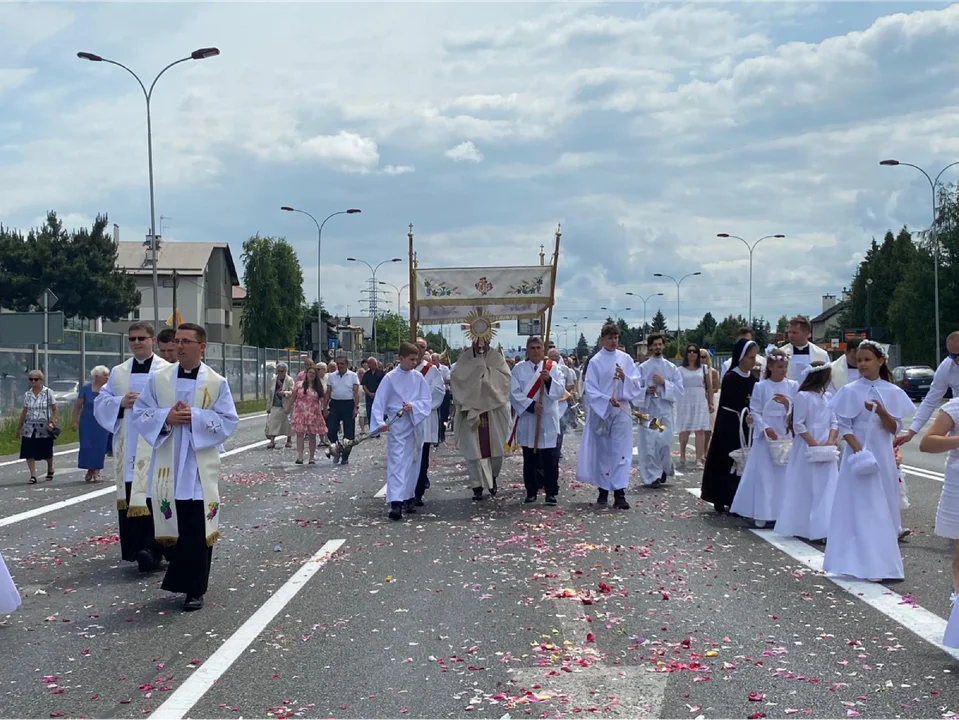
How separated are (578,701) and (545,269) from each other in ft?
34.0

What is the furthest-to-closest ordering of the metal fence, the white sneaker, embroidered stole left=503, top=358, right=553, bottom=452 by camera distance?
the metal fence, embroidered stole left=503, top=358, right=553, bottom=452, the white sneaker

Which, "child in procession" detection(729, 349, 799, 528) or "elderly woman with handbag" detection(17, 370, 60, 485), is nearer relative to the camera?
"child in procession" detection(729, 349, 799, 528)

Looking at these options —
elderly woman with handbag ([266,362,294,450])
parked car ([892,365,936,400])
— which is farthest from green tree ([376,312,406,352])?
elderly woman with handbag ([266,362,294,450])

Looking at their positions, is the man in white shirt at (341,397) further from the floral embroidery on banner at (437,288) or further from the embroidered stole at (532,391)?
the embroidered stole at (532,391)

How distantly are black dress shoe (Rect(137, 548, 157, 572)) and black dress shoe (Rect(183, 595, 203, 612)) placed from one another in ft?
4.40

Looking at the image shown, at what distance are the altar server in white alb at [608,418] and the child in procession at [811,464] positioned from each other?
8.90ft

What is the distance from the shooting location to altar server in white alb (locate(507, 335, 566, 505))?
13.5 metres

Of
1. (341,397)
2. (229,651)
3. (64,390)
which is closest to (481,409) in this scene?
(341,397)

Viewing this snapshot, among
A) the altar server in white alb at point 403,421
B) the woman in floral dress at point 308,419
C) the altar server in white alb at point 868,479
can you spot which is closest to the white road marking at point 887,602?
the altar server in white alb at point 868,479

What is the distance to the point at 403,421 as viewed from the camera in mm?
12703

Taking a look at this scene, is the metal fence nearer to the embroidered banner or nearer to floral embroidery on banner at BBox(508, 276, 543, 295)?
the embroidered banner

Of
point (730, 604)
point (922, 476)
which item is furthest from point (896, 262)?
point (730, 604)

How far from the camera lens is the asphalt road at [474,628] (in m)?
5.33

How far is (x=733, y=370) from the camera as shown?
12562 millimetres
